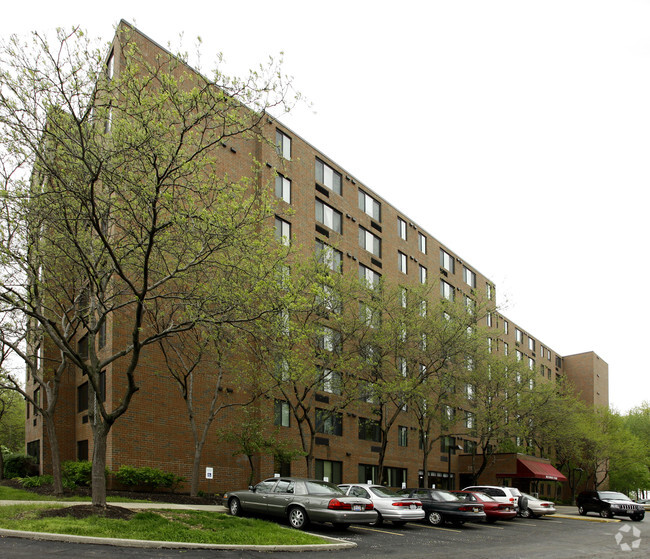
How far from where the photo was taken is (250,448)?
2555 cm

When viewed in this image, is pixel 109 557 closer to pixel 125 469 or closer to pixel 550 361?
pixel 125 469

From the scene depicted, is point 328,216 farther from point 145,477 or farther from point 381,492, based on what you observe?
point 381,492

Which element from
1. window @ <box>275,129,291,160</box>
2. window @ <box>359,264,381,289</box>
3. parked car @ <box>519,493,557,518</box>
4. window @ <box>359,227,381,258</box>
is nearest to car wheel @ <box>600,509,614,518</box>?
parked car @ <box>519,493,557,518</box>

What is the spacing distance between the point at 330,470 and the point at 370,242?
15.8 metres

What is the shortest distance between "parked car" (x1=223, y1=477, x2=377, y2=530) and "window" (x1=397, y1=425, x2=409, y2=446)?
85.0ft

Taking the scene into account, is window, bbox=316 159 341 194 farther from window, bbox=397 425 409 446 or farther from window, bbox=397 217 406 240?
window, bbox=397 425 409 446

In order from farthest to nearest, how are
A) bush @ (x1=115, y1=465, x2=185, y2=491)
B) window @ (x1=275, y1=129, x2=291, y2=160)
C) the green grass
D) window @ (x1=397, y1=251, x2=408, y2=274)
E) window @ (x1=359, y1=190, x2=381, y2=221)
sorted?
window @ (x1=397, y1=251, x2=408, y2=274), window @ (x1=359, y1=190, x2=381, y2=221), window @ (x1=275, y1=129, x2=291, y2=160), bush @ (x1=115, y1=465, x2=185, y2=491), the green grass

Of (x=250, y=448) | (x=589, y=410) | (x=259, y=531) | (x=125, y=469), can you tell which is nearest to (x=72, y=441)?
(x=125, y=469)

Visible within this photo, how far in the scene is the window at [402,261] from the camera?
46.9 metres

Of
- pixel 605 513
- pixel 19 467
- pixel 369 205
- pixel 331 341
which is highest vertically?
pixel 369 205

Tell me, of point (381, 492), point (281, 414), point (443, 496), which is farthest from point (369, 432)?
point (381, 492)

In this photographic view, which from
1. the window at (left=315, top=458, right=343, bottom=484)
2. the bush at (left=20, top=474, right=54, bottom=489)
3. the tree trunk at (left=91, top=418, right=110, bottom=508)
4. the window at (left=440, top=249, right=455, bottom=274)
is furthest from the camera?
the window at (left=440, top=249, right=455, bottom=274)

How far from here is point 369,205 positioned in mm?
44406

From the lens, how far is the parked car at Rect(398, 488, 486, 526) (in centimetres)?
2209
